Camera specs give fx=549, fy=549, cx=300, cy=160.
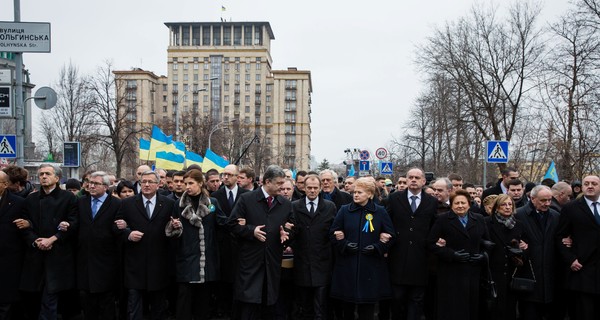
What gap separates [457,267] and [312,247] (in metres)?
1.92

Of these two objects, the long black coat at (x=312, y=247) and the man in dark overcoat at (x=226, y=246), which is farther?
the man in dark overcoat at (x=226, y=246)

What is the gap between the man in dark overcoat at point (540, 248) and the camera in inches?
290

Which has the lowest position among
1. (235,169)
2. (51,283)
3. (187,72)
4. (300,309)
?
(300,309)

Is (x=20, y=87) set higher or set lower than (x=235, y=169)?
higher

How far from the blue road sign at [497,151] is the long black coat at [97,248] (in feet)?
39.1

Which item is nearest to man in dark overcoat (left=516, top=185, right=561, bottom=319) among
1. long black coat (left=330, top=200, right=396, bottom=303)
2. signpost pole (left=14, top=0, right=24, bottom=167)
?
long black coat (left=330, top=200, right=396, bottom=303)

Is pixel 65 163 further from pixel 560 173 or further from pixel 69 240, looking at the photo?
pixel 560 173

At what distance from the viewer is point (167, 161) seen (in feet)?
51.5

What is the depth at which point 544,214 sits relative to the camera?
7598 mm

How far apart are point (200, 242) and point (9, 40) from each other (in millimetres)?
8130

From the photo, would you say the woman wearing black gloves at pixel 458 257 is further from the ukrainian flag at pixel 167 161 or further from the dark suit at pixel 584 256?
the ukrainian flag at pixel 167 161

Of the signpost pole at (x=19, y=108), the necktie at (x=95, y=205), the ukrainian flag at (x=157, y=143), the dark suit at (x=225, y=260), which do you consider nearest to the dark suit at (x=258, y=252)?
the dark suit at (x=225, y=260)

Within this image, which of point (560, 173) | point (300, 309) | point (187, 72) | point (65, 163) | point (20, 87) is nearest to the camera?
point (300, 309)

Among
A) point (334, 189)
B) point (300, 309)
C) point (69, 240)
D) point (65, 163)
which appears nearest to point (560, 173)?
point (334, 189)
